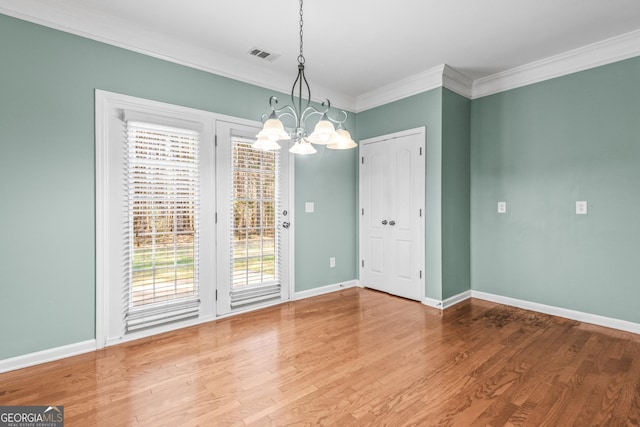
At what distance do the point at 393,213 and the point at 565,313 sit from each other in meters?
2.13

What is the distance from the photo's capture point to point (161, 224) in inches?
121

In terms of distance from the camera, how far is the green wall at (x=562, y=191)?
10.3 feet

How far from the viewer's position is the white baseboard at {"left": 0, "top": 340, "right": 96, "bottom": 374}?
7.89 ft

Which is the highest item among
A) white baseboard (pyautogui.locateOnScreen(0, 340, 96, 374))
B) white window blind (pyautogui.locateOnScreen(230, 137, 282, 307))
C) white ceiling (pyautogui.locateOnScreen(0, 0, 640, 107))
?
white ceiling (pyautogui.locateOnScreen(0, 0, 640, 107))

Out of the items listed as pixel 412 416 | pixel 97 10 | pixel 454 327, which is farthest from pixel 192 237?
pixel 454 327

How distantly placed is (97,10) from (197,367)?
2.94 meters

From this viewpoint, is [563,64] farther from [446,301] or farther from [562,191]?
[446,301]

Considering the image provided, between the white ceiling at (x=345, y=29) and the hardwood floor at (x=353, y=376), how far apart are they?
267 cm

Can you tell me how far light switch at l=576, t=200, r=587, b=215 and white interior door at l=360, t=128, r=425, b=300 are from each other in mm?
1547

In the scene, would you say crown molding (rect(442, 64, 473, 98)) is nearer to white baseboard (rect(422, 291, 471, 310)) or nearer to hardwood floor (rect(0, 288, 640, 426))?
white baseboard (rect(422, 291, 471, 310))

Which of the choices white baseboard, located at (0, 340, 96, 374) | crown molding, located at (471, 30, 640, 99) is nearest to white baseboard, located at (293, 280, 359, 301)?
white baseboard, located at (0, 340, 96, 374)

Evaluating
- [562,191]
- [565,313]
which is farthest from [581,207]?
[565,313]

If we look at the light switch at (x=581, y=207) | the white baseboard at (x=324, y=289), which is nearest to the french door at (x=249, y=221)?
the white baseboard at (x=324, y=289)

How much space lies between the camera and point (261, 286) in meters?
3.79
